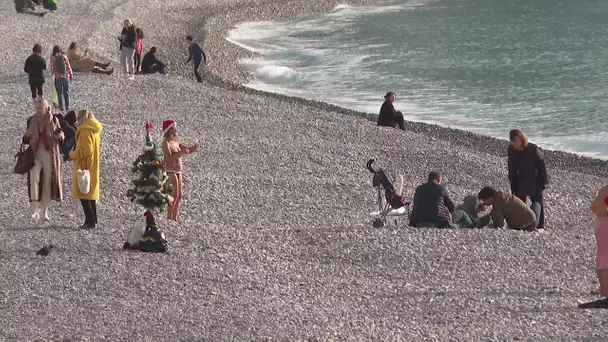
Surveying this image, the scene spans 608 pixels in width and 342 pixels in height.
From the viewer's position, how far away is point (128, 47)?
92.8ft

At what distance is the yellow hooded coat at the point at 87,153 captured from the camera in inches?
546

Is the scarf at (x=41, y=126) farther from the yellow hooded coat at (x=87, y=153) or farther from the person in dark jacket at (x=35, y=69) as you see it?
the person in dark jacket at (x=35, y=69)

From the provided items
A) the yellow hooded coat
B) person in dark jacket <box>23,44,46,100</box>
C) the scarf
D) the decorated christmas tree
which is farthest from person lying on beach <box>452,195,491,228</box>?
person in dark jacket <box>23,44,46,100</box>

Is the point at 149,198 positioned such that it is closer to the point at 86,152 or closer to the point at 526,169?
the point at 86,152

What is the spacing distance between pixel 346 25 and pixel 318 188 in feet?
118

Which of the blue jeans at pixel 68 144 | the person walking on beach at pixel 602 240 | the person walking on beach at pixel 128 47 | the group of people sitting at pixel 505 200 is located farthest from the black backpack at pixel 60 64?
the person walking on beach at pixel 602 240

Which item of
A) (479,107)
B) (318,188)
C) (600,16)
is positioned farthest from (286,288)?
(600,16)

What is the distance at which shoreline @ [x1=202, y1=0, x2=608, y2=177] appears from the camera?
26312mm

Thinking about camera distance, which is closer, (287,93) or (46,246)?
(46,246)

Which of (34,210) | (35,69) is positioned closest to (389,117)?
(35,69)

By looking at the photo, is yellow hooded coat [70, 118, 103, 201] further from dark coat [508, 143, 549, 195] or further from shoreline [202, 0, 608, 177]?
shoreline [202, 0, 608, 177]

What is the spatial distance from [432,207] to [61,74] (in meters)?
10.7

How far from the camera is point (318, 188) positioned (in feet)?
61.9

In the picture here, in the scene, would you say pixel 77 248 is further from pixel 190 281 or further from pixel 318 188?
pixel 318 188
